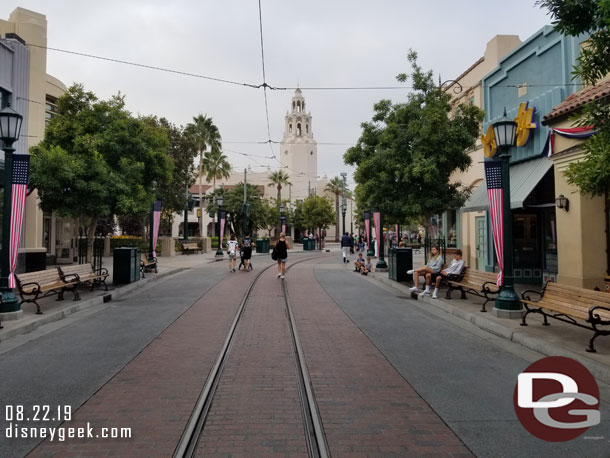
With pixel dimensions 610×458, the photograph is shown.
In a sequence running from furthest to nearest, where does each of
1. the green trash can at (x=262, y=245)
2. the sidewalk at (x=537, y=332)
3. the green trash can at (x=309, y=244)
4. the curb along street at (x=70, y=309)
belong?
the green trash can at (x=309, y=244), the green trash can at (x=262, y=245), the curb along street at (x=70, y=309), the sidewalk at (x=537, y=332)

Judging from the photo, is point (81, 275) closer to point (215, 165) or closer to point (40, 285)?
point (40, 285)

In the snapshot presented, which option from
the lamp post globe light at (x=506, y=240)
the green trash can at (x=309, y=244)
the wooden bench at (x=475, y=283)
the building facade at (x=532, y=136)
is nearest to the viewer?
the lamp post globe light at (x=506, y=240)

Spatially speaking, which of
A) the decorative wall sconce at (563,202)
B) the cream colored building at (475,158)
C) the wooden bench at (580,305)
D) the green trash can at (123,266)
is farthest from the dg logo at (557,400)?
the green trash can at (123,266)

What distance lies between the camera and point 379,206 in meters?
16.0

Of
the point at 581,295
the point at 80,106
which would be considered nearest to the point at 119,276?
the point at 80,106

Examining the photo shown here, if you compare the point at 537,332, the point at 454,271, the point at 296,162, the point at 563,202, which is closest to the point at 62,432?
the point at 537,332

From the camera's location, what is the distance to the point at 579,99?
11.6 metres

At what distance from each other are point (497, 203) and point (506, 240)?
2.94 ft

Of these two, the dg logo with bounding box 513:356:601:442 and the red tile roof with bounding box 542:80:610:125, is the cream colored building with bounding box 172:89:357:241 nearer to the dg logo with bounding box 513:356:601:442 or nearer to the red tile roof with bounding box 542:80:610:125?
the red tile roof with bounding box 542:80:610:125

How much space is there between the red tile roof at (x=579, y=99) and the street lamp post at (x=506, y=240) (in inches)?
95.1

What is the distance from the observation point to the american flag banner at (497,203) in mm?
9789

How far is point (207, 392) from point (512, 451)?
10.3 ft

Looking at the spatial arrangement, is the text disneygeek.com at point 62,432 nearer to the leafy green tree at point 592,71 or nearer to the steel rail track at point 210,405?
the steel rail track at point 210,405

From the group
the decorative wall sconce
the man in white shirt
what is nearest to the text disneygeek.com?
the man in white shirt
